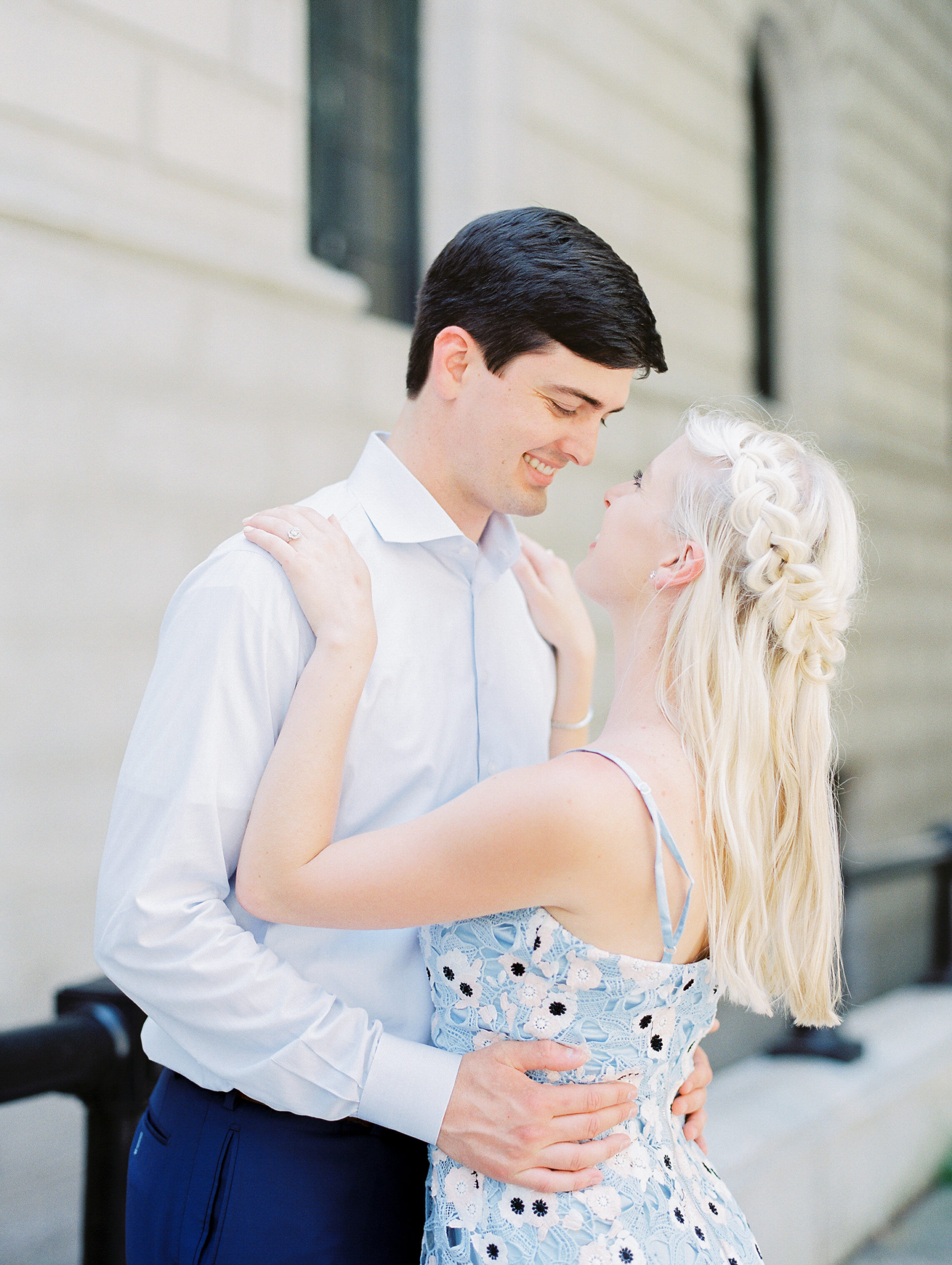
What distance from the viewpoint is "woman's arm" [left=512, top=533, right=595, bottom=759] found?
6.72 ft

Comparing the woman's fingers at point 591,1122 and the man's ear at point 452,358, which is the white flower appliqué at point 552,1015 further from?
the man's ear at point 452,358

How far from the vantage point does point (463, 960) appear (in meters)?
1.50

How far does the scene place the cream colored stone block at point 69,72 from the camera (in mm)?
3086

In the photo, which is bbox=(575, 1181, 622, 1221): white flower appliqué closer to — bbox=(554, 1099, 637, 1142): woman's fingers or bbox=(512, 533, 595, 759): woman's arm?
bbox=(554, 1099, 637, 1142): woman's fingers

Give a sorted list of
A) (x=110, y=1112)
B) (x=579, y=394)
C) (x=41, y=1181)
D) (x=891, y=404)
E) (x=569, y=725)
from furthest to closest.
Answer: (x=891, y=404), (x=41, y=1181), (x=569, y=725), (x=110, y=1112), (x=579, y=394)

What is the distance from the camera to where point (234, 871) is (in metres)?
1.49

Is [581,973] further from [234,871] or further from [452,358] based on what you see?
[452,358]

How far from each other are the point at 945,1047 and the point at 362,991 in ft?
11.2

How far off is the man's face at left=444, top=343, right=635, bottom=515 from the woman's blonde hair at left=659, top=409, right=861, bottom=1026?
219 millimetres

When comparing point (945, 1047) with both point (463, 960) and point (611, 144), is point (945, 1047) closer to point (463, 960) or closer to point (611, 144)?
point (463, 960)

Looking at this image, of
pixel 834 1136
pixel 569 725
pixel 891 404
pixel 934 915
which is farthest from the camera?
pixel 891 404

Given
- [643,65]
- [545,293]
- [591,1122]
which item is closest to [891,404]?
[643,65]

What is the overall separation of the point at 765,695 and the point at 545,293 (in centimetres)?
68

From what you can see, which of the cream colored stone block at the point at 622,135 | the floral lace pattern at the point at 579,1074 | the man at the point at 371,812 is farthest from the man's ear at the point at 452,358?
the cream colored stone block at the point at 622,135
